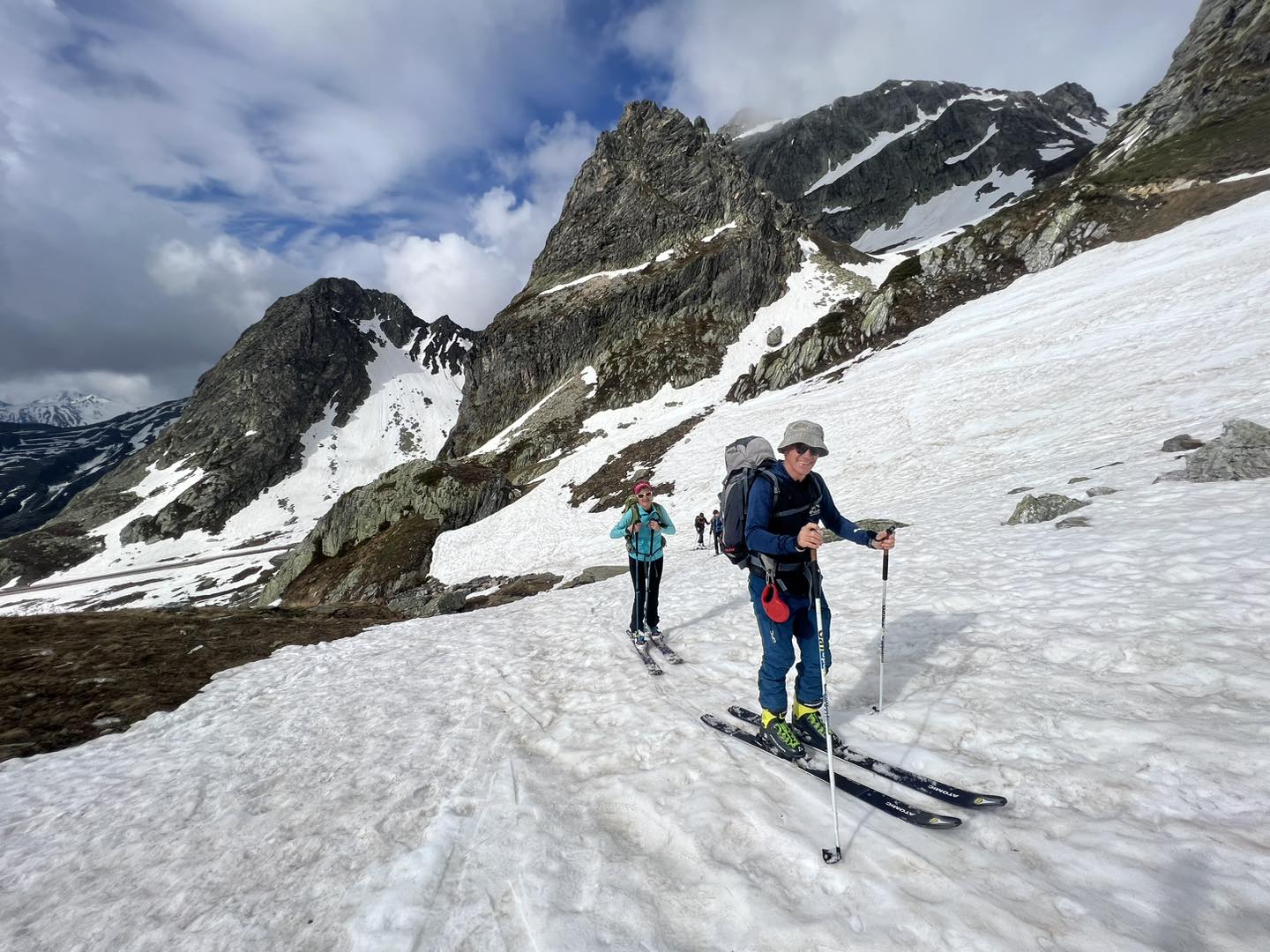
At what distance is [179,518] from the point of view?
129 meters

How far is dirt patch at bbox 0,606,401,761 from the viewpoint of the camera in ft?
25.3

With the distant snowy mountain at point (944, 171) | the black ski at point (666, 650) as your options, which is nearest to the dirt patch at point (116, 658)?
the black ski at point (666, 650)

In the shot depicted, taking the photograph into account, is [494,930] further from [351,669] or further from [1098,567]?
[1098,567]

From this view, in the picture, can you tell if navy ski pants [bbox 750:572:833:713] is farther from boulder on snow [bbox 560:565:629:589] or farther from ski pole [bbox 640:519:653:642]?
boulder on snow [bbox 560:565:629:589]

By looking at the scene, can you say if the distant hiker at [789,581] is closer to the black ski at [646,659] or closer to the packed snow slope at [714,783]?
the packed snow slope at [714,783]

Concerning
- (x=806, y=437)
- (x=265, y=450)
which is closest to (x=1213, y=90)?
(x=806, y=437)

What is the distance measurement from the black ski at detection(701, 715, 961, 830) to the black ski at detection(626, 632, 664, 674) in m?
2.51

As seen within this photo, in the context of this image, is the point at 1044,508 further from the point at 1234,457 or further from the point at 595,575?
the point at 595,575

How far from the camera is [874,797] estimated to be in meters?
4.53

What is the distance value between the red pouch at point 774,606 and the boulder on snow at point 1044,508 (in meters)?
10.4

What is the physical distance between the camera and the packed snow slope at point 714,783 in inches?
137

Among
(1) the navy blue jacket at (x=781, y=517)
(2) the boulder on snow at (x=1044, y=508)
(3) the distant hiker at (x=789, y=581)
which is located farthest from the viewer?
(2) the boulder on snow at (x=1044, y=508)

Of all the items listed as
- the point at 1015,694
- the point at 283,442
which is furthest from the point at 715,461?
the point at 283,442

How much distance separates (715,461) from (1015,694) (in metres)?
31.0
